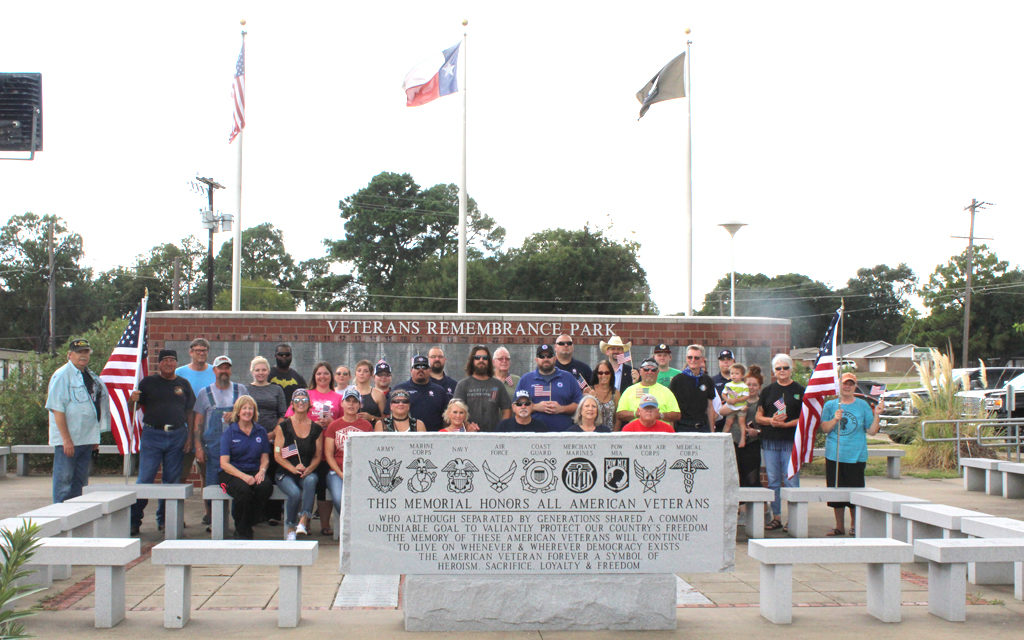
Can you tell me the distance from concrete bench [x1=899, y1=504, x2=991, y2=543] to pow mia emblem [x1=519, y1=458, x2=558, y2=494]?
3424 millimetres

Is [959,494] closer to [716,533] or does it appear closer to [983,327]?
[716,533]

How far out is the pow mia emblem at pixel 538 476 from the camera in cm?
570

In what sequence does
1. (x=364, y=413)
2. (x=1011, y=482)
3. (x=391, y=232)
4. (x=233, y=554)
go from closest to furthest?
(x=233, y=554) → (x=364, y=413) → (x=1011, y=482) → (x=391, y=232)

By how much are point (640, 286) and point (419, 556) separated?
51.3 meters

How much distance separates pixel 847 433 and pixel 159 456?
21.7 feet

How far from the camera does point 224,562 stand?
5.61m

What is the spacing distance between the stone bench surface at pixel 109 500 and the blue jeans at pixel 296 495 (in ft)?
4.19

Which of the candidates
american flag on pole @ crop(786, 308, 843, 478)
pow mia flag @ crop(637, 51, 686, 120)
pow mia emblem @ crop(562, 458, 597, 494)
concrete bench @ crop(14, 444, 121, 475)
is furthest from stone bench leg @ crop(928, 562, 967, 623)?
pow mia flag @ crop(637, 51, 686, 120)

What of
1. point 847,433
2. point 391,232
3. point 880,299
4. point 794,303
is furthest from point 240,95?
point 880,299

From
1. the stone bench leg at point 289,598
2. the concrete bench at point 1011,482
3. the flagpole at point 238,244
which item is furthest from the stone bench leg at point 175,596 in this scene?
the concrete bench at point 1011,482

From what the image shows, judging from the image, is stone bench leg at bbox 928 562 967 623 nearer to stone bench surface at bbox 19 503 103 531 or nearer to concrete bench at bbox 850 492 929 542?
concrete bench at bbox 850 492 929 542

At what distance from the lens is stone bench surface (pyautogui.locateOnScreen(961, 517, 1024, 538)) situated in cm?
657

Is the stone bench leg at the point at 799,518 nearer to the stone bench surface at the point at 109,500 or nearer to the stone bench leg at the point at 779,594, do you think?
the stone bench leg at the point at 779,594

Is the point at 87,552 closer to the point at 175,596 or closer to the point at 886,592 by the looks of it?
the point at 175,596
